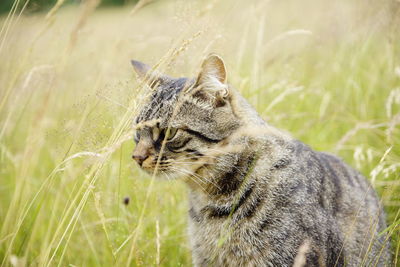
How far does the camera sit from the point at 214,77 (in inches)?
78.7

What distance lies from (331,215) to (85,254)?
1494mm

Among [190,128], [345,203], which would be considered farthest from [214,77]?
[345,203]

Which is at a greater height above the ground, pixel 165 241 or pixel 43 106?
pixel 43 106

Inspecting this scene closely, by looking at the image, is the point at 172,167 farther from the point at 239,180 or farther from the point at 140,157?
the point at 239,180

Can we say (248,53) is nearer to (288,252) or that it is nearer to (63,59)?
(288,252)

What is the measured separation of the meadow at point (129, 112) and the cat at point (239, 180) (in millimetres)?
188

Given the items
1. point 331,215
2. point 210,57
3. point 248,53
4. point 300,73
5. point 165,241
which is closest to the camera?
point 210,57

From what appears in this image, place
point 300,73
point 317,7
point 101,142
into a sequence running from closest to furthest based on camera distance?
point 101,142 < point 300,73 < point 317,7

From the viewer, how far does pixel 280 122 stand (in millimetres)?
3633

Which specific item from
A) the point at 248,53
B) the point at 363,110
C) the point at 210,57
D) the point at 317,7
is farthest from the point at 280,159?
the point at 317,7

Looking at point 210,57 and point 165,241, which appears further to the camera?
point 165,241

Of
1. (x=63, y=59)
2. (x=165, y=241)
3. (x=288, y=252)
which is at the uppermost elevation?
(x=63, y=59)

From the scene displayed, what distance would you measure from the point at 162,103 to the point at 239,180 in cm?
59

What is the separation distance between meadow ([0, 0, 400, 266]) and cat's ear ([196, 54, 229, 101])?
0.09 m
